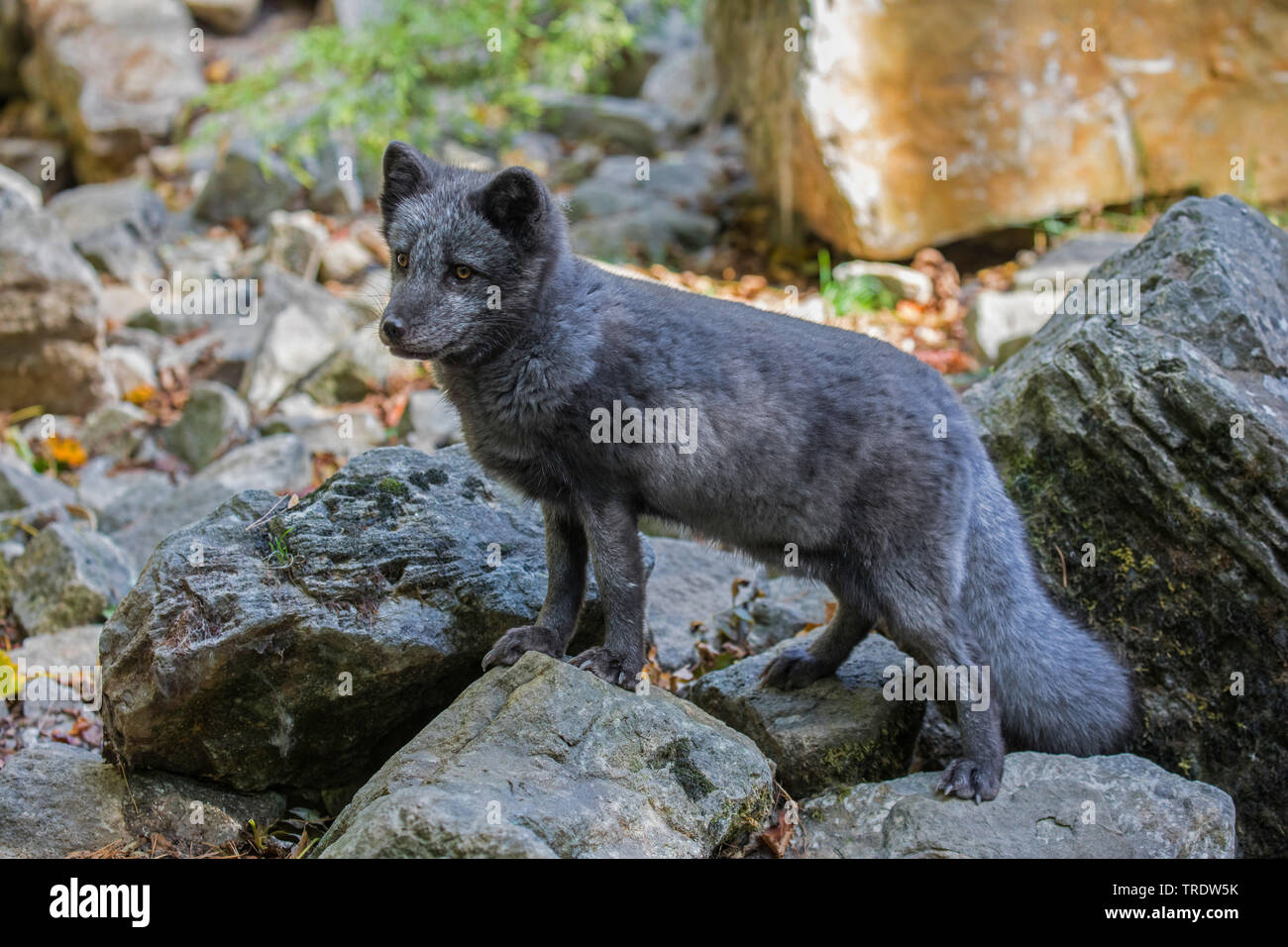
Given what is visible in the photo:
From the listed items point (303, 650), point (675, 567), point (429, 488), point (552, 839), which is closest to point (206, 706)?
point (303, 650)

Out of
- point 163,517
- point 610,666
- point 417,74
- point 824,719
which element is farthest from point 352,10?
point 824,719

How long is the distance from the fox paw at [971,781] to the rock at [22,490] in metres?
7.08

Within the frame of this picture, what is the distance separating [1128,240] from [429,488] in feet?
24.4

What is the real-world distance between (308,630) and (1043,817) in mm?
3252

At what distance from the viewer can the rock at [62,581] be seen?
282 inches

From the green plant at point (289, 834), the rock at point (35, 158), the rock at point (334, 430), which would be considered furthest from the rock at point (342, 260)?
the green plant at point (289, 834)

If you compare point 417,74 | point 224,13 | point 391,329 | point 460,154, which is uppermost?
point 224,13

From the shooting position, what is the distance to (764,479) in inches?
197

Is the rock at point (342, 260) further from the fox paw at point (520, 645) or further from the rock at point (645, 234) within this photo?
the fox paw at point (520, 645)

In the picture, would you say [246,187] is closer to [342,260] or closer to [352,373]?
[342,260]

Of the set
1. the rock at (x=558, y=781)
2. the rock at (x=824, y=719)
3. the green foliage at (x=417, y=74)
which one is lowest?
the rock at (x=824, y=719)

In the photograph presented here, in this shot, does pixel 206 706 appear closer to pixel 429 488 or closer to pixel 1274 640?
pixel 429 488

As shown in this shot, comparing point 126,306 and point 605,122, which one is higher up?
point 605,122

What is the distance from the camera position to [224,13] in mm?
18156
